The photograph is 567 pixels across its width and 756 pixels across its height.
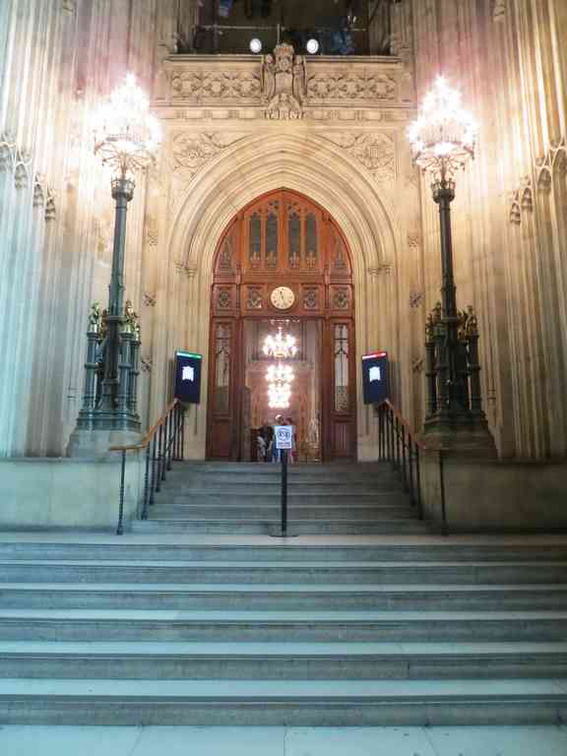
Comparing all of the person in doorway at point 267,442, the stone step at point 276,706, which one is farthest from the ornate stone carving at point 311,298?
the stone step at point 276,706

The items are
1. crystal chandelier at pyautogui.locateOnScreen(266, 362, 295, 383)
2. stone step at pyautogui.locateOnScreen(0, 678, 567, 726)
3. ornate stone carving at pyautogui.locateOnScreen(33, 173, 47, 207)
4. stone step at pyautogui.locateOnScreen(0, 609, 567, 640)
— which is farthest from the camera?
crystal chandelier at pyautogui.locateOnScreen(266, 362, 295, 383)

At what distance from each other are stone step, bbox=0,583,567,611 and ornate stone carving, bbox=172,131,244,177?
9422 mm

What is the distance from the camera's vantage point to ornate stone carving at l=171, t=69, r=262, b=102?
1229cm

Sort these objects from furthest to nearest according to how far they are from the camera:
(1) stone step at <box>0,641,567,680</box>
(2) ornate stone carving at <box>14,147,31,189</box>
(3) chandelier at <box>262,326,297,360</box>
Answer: (3) chandelier at <box>262,326,297,360</box> → (2) ornate stone carving at <box>14,147,31,189</box> → (1) stone step at <box>0,641,567,680</box>

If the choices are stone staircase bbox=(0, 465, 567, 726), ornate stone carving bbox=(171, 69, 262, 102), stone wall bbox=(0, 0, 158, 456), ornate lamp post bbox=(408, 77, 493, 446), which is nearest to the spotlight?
ornate stone carving bbox=(171, 69, 262, 102)

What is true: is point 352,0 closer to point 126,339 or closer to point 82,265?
point 82,265

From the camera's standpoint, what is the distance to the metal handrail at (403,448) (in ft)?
24.2

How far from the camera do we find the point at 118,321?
7266mm

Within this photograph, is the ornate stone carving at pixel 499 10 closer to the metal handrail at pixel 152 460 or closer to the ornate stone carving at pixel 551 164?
the ornate stone carving at pixel 551 164

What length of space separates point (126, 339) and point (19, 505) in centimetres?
221

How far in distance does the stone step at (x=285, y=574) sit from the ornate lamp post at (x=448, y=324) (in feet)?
7.38

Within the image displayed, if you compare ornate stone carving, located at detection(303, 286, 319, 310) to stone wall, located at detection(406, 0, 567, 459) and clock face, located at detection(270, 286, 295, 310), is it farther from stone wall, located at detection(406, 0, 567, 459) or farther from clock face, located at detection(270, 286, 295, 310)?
stone wall, located at detection(406, 0, 567, 459)

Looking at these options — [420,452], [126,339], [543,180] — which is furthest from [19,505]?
[543,180]

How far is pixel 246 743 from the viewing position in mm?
3016
